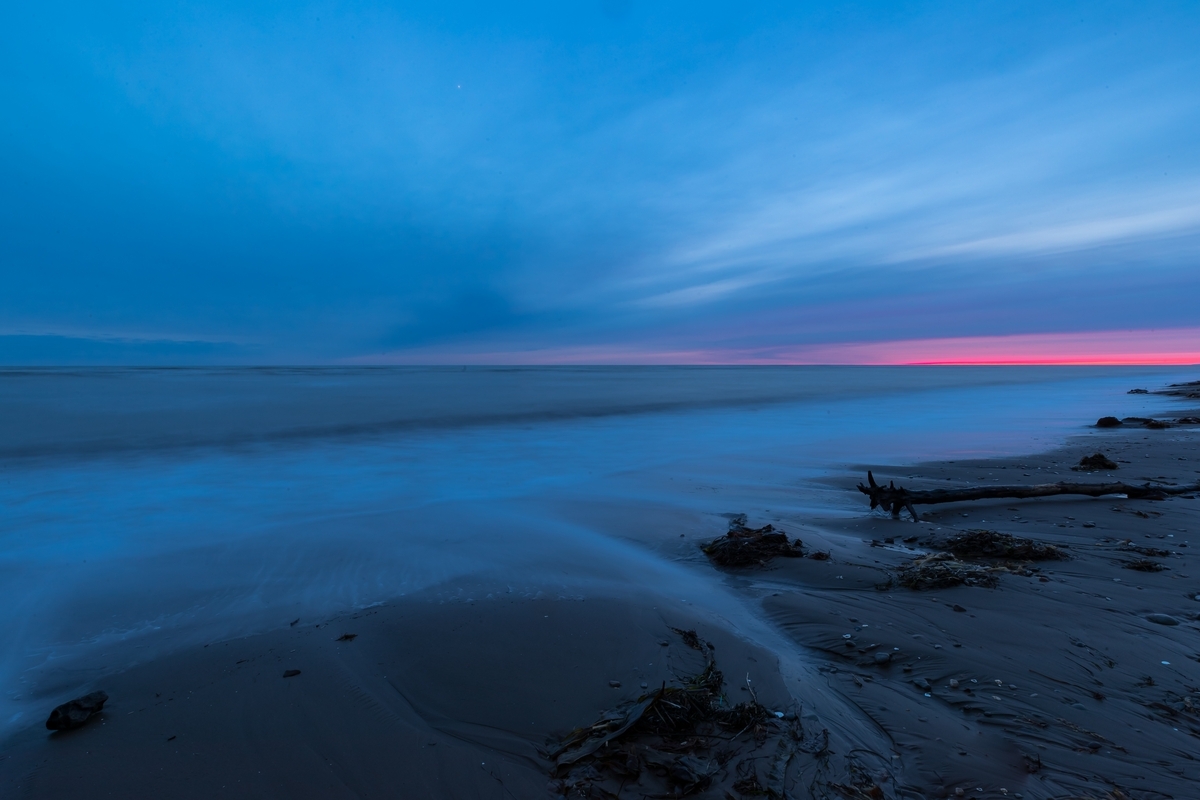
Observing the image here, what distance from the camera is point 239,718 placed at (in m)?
3.31

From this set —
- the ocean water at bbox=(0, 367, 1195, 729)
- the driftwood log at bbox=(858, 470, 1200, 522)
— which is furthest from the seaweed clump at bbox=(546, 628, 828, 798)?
the driftwood log at bbox=(858, 470, 1200, 522)

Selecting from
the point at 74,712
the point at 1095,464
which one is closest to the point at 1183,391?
the point at 1095,464

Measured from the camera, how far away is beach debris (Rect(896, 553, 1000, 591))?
15.9 ft

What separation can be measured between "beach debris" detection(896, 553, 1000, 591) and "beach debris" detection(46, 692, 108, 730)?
5681mm

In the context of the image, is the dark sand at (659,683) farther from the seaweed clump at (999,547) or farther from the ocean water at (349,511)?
the ocean water at (349,511)

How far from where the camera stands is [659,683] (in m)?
3.55

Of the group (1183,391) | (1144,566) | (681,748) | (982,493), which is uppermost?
(1183,391)

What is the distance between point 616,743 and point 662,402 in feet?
99.5

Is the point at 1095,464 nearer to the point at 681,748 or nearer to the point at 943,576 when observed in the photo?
the point at 943,576

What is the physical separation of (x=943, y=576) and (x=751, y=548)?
5.45 ft

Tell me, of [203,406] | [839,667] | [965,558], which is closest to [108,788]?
[839,667]

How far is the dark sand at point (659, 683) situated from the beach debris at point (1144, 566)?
91 millimetres

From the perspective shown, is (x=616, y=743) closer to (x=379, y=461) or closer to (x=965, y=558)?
(x=965, y=558)

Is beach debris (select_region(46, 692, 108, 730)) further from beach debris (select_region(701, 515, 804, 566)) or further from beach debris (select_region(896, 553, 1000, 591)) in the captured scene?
beach debris (select_region(896, 553, 1000, 591))
